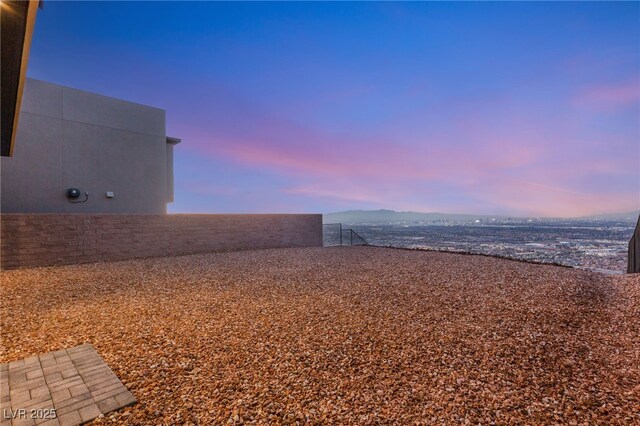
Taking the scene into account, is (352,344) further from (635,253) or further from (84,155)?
(84,155)

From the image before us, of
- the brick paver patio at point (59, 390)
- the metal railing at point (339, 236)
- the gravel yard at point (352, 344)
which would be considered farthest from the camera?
the metal railing at point (339, 236)

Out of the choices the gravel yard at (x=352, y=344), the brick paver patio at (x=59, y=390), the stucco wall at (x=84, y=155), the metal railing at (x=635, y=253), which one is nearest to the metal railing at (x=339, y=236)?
the stucco wall at (x=84, y=155)

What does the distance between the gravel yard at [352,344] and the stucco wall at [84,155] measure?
18.0 ft

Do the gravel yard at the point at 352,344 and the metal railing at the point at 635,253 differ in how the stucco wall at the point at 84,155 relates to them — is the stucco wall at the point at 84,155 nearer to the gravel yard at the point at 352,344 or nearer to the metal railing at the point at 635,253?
the gravel yard at the point at 352,344

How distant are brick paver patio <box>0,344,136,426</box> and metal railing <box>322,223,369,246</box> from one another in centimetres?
1210

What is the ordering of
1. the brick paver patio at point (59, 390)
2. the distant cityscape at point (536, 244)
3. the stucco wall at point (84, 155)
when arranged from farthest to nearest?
1. the distant cityscape at point (536, 244)
2. the stucco wall at point (84, 155)
3. the brick paver patio at point (59, 390)

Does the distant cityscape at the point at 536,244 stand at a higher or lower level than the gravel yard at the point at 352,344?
lower

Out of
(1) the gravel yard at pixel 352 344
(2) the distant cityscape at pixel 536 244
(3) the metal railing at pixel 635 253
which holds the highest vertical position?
(3) the metal railing at pixel 635 253

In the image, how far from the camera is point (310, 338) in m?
3.07

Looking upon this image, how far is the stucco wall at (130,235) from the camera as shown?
7477 millimetres

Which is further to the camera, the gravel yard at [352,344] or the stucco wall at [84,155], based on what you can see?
the stucco wall at [84,155]

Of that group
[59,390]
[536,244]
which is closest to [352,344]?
[59,390]

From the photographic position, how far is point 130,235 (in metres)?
9.23

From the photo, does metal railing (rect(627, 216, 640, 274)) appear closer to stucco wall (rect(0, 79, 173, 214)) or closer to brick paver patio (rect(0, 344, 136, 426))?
brick paver patio (rect(0, 344, 136, 426))
